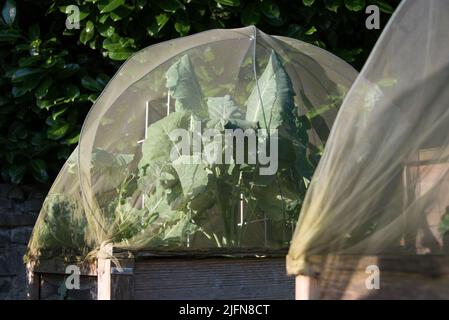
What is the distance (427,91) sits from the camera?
169cm

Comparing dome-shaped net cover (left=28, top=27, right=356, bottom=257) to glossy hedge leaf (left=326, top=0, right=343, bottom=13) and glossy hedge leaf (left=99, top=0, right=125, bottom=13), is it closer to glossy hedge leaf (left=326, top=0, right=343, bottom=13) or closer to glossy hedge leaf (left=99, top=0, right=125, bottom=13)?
glossy hedge leaf (left=326, top=0, right=343, bottom=13)

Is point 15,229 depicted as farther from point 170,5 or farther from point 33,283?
point 170,5

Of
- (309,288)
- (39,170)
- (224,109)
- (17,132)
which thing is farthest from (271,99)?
(17,132)

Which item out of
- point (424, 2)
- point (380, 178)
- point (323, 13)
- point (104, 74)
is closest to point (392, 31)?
point (424, 2)

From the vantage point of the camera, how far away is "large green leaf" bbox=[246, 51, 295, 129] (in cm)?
274

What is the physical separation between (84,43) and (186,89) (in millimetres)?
1622

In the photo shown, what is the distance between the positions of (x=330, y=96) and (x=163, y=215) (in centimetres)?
85

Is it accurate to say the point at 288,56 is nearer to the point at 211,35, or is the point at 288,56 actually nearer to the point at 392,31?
the point at 211,35

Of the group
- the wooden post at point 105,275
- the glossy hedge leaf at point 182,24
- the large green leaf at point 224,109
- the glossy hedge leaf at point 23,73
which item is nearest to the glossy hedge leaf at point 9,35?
the glossy hedge leaf at point 23,73

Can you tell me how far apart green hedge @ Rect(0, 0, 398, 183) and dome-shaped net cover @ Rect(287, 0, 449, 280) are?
7.74ft

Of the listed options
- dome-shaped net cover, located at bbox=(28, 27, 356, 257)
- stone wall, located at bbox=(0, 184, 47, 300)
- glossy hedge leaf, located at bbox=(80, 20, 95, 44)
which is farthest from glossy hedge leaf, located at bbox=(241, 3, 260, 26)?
stone wall, located at bbox=(0, 184, 47, 300)

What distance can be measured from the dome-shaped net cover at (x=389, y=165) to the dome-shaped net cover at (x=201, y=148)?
82 centimetres

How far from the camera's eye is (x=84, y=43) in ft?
13.9
